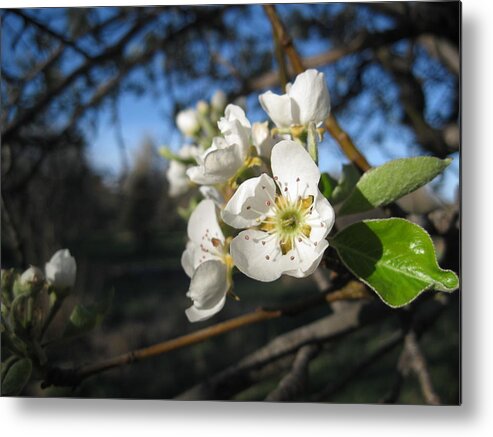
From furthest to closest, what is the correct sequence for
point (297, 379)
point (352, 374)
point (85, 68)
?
point (85, 68), point (352, 374), point (297, 379)

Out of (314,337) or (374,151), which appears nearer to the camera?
(314,337)

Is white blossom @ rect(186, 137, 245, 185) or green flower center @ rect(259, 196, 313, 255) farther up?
white blossom @ rect(186, 137, 245, 185)

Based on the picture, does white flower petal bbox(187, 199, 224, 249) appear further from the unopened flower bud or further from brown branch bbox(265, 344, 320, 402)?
brown branch bbox(265, 344, 320, 402)

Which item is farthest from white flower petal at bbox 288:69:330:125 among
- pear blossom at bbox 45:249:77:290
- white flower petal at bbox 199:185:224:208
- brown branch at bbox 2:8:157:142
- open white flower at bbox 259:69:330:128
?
brown branch at bbox 2:8:157:142

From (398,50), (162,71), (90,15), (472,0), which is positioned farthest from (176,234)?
(472,0)

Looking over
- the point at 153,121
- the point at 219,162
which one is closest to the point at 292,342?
the point at 219,162

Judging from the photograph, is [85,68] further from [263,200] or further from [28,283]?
[263,200]

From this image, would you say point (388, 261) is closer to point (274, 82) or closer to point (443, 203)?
point (443, 203)
